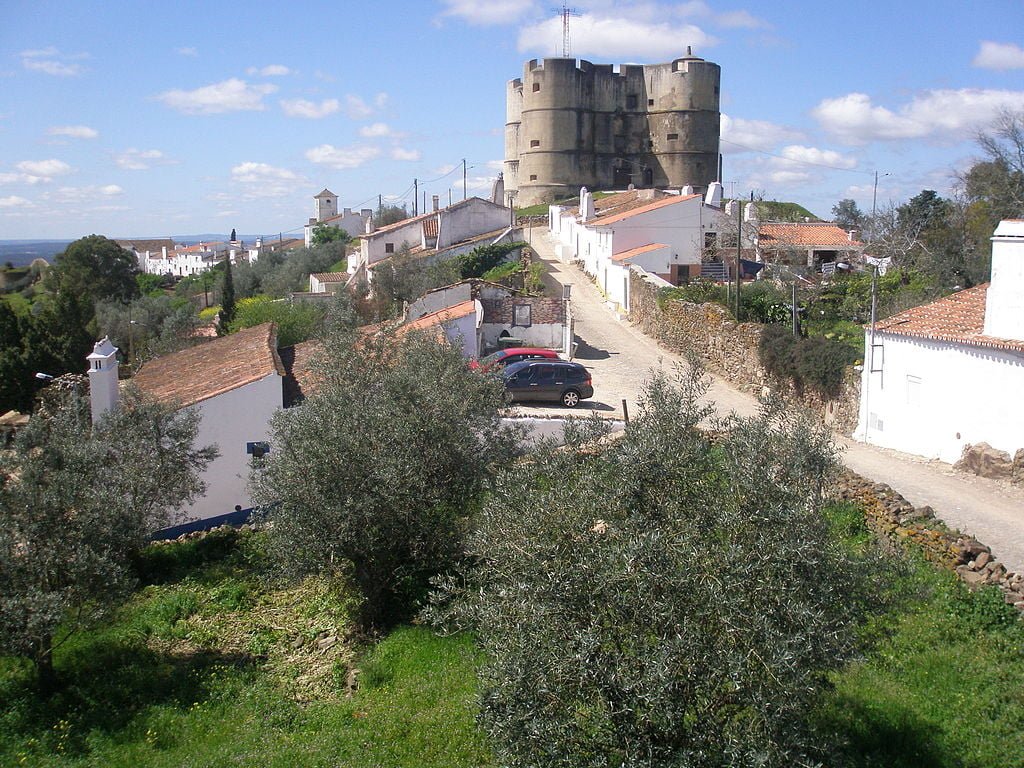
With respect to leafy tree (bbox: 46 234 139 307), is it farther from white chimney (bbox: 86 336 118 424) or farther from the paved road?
white chimney (bbox: 86 336 118 424)

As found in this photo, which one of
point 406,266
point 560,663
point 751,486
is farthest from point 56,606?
point 406,266

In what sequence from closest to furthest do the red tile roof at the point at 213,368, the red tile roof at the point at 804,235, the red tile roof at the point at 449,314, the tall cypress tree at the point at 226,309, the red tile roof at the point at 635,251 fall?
the red tile roof at the point at 213,368
the red tile roof at the point at 449,314
the red tile roof at the point at 635,251
the red tile roof at the point at 804,235
the tall cypress tree at the point at 226,309

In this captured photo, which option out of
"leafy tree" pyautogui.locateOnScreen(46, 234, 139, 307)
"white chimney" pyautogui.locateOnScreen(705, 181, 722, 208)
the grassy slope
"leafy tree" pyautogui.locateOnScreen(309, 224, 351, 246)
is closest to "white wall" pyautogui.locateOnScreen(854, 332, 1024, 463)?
the grassy slope

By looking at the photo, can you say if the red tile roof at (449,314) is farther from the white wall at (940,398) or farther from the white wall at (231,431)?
the white wall at (940,398)

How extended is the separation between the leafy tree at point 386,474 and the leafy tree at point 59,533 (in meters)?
1.92

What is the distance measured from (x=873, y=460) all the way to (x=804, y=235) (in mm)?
26585

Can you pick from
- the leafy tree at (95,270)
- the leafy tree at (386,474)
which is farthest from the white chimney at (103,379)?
the leafy tree at (95,270)

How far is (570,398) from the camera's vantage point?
69.7 ft

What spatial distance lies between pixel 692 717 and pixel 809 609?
1091mm

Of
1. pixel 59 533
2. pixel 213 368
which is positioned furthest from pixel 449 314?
pixel 59 533

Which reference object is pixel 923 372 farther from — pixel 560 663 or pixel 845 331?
pixel 560 663

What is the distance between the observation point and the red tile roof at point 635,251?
35156 millimetres

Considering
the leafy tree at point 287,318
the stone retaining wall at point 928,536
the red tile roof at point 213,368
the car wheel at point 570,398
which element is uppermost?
the leafy tree at point 287,318

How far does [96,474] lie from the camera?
39.3 ft
